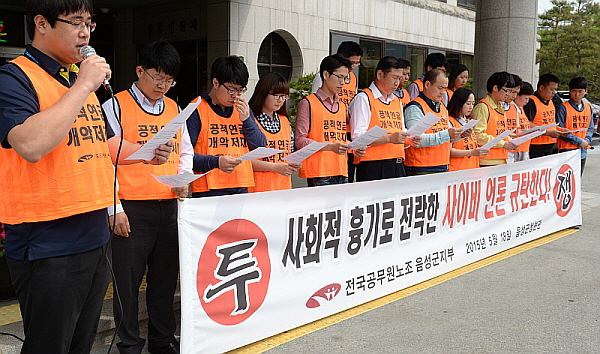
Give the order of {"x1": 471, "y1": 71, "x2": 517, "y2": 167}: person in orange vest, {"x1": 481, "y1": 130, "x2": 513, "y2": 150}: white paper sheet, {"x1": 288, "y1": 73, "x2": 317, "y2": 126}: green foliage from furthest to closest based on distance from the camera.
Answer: {"x1": 288, "y1": 73, "x2": 317, "y2": 126}: green foliage, {"x1": 471, "y1": 71, "x2": 517, "y2": 167}: person in orange vest, {"x1": 481, "y1": 130, "x2": 513, "y2": 150}: white paper sheet

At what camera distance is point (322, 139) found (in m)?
5.17

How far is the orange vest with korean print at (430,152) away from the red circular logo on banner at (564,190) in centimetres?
208

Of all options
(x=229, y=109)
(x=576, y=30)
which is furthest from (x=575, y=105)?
(x=576, y=30)

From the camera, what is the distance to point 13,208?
2.27 m

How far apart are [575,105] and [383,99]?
4.24 meters

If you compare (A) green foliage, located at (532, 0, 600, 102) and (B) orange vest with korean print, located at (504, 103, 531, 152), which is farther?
(A) green foliage, located at (532, 0, 600, 102)

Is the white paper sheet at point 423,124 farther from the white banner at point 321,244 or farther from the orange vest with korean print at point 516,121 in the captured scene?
the orange vest with korean print at point 516,121

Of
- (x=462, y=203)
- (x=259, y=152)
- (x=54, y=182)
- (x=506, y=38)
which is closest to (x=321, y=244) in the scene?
(x=259, y=152)

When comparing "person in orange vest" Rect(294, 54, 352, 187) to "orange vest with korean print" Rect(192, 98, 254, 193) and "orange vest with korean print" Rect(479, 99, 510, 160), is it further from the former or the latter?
"orange vest with korean print" Rect(479, 99, 510, 160)

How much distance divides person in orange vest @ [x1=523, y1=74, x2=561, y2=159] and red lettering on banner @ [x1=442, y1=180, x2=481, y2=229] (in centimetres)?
284

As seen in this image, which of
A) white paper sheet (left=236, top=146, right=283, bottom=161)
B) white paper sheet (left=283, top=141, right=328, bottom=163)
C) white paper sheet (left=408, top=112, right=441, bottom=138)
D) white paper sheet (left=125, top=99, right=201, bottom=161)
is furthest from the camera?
white paper sheet (left=408, top=112, right=441, bottom=138)

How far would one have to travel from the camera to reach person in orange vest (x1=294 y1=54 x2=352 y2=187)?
5168mm

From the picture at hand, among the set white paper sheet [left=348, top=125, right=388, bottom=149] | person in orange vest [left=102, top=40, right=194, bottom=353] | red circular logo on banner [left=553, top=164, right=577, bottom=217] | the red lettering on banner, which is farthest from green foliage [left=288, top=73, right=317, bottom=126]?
person in orange vest [left=102, top=40, right=194, bottom=353]

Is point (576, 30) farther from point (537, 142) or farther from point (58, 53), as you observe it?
point (58, 53)
